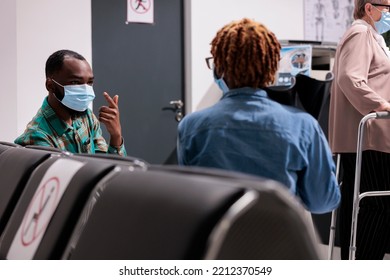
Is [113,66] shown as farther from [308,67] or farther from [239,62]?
[239,62]

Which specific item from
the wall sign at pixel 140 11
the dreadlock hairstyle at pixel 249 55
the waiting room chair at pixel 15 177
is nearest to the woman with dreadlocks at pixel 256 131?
the dreadlock hairstyle at pixel 249 55

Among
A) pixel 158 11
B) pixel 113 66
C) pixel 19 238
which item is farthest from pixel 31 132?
pixel 158 11

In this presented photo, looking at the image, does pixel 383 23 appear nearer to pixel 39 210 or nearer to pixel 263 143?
pixel 263 143

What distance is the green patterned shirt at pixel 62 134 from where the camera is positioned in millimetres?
1987

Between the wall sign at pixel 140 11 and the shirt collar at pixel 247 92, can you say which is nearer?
the shirt collar at pixel 247 92

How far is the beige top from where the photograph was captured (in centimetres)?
258

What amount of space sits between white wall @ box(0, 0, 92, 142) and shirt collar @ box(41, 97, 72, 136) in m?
1.65

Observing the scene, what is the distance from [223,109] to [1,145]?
1.92 feet

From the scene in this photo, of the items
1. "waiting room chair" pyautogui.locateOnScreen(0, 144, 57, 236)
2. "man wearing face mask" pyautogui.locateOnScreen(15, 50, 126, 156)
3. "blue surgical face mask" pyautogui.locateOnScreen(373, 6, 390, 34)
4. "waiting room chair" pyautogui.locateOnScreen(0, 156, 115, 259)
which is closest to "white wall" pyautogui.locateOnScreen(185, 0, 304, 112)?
"blue surgical face mask" pyautogui.locateOnScreen(373, 6, 390, 34)

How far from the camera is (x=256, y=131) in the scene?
4.80ft

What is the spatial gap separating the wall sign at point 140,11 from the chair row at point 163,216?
3378 millimetres

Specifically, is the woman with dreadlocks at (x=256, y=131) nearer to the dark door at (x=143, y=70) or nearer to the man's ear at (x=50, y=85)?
the man's ear at (x=50, y=85)

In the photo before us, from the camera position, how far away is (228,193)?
675 millimetres

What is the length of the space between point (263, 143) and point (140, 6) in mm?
3048
